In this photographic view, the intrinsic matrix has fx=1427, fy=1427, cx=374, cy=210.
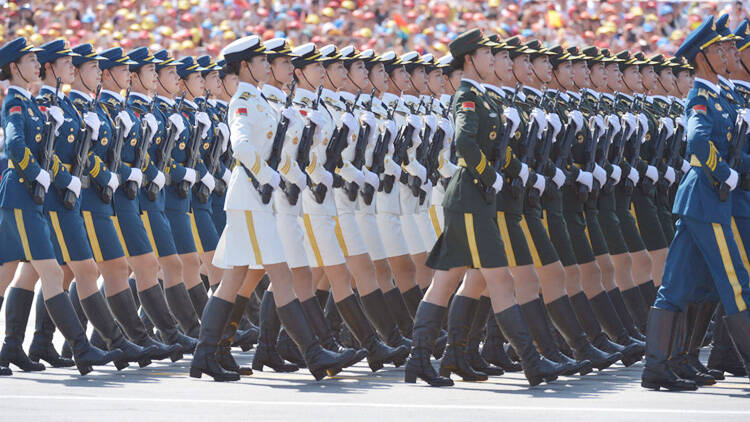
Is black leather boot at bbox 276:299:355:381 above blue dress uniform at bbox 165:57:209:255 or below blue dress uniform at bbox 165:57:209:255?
below

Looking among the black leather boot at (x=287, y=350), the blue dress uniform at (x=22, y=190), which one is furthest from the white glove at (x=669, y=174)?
the blue dress uniform at (x=22, y=190)

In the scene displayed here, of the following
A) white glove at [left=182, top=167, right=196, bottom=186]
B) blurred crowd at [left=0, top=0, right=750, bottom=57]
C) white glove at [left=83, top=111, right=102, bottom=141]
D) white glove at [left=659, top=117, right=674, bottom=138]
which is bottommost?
white glove at [left=659, top=117, right=674, bottom=138]

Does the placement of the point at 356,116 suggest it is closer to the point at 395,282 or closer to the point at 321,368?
the point at 395,282

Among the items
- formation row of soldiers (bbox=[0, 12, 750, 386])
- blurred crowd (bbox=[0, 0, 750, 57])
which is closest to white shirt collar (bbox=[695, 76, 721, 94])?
formation row of soldiers (bbox=[0, 12, 750, 386])

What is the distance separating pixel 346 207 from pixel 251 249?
148cm

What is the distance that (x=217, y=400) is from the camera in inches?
269

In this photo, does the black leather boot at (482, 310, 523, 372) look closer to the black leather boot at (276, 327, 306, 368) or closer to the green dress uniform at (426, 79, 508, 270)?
the green dress uniform at (426, 79, 508, 270)

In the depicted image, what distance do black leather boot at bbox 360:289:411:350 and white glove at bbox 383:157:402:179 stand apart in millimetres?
1108

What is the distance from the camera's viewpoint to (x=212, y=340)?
24.9ft

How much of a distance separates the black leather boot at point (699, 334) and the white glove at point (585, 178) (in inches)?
55.8

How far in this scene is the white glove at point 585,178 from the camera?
28.2 ft

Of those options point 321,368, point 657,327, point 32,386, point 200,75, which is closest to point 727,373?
point 657,327

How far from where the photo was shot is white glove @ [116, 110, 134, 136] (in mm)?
8758

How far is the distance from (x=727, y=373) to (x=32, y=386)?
3.79m
